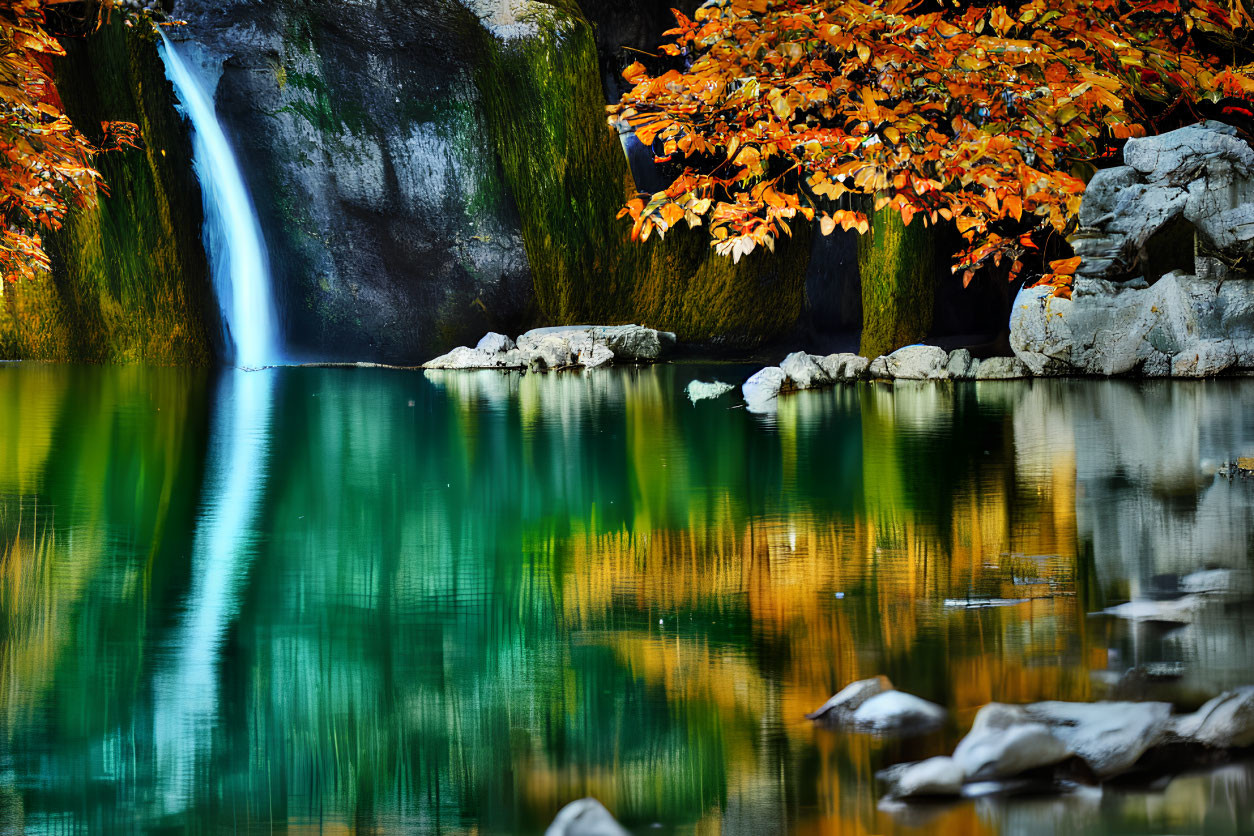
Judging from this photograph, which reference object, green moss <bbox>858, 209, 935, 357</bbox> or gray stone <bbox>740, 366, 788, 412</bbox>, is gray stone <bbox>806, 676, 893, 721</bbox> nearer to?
gray stone <bbox>740, 366, 788, 412</bbox>

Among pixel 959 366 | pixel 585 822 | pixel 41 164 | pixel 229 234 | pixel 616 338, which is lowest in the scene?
pixel 585 822

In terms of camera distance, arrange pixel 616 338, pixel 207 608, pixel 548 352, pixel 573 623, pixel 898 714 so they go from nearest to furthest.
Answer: pixel 898 714, pixel 573 623, pixel 207 608, pixel 548 352, pixel 616 338

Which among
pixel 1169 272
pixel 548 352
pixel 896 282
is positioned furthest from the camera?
pixel 548 352

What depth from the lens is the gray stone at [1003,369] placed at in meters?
11.3

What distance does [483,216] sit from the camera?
58.0 feet

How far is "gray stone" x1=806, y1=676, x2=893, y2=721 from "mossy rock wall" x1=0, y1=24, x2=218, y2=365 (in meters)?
14.9

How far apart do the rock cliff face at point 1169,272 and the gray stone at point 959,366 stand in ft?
3.11

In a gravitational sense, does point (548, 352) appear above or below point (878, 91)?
above

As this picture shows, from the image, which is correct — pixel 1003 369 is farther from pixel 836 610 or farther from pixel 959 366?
pixel 836 610

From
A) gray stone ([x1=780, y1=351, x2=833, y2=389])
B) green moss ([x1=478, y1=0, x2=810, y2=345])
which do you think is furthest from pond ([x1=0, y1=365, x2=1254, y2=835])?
green moss ([x1=478, y1=0, x2=810, y2=345])

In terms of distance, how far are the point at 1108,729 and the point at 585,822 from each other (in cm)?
94

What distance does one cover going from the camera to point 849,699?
2.22m

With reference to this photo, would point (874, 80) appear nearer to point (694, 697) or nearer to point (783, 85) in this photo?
point (783, 85)

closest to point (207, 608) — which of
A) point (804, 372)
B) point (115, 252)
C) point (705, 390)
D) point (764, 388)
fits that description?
point (764, 388)
